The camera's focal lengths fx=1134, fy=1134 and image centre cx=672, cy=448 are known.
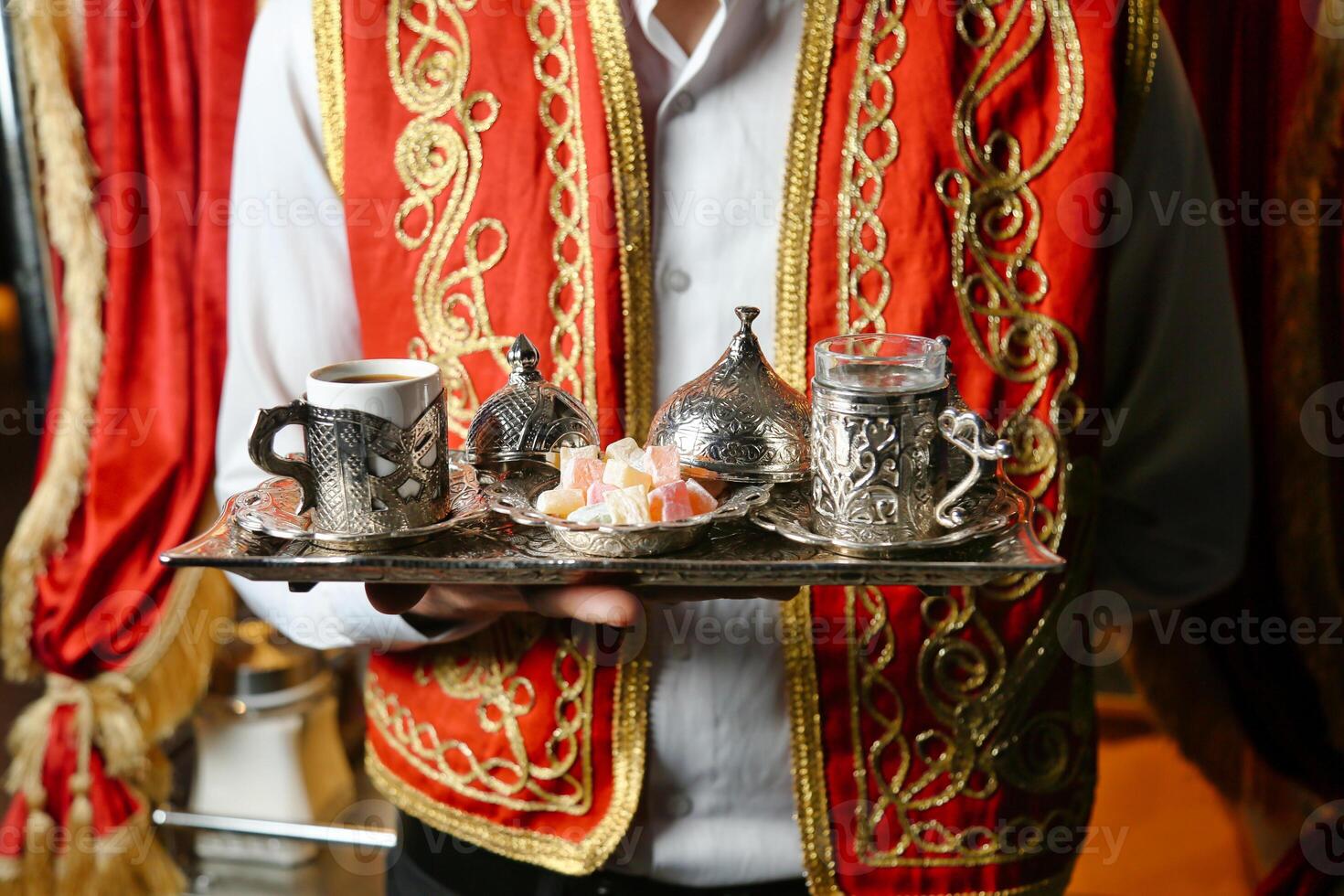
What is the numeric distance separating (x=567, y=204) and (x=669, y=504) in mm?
385

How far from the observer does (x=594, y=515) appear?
0.73 m

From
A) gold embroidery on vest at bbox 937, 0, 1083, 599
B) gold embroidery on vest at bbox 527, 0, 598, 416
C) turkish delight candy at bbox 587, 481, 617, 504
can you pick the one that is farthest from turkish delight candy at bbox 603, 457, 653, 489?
gold embroidery on vest at bbox 937, 0, 1083, 599

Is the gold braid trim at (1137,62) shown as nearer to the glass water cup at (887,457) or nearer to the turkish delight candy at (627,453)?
the glass water cup at (887,457)

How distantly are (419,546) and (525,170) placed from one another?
0.40 metres

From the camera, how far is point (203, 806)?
5.28 ft

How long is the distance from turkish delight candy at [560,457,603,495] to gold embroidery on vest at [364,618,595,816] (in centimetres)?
27

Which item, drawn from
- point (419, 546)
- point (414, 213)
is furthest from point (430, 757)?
point (414, 213)

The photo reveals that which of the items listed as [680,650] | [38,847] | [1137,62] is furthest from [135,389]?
[1137,62]

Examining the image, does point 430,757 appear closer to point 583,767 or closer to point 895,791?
point 583,767

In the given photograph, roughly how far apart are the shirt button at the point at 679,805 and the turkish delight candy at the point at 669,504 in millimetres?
388

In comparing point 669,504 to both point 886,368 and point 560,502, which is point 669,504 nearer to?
point 560,502

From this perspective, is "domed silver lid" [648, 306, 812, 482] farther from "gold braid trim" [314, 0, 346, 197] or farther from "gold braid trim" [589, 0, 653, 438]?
"gold braid trim" [314, 0, 346, 197]

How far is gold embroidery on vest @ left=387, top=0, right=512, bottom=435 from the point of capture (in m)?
1.01

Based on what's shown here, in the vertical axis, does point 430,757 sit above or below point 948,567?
below
